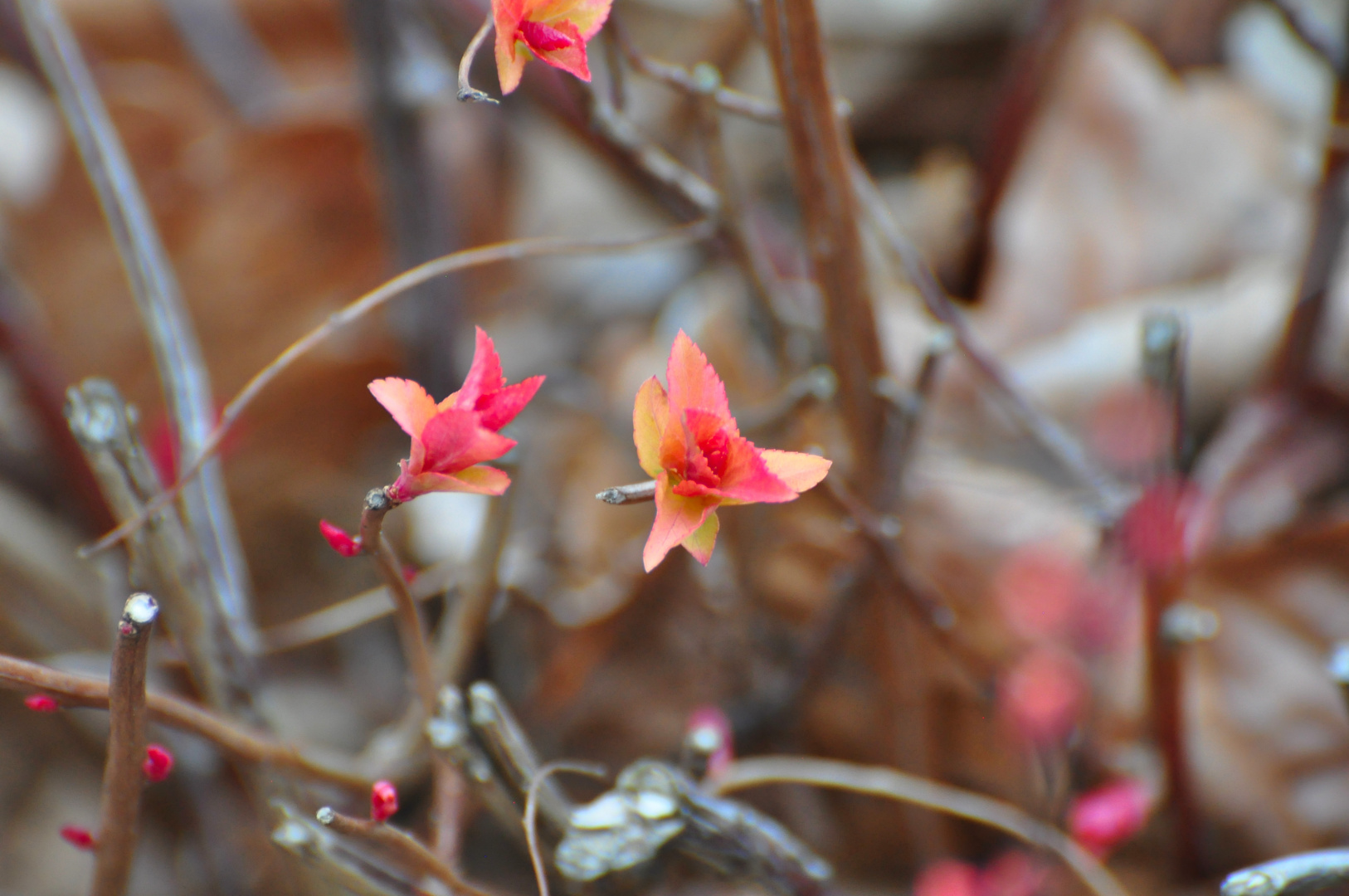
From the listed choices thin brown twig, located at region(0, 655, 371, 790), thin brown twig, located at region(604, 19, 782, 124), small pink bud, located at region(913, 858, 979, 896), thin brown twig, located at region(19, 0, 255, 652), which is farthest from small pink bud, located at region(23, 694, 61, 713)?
small pink bud, located at region(913, 858, 979, 896)

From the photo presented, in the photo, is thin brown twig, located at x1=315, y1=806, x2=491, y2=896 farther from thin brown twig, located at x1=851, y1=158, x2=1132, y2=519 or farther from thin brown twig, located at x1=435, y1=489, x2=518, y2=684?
thin brown twig, located at x1=851, y1=158, x2=1132, y2=519

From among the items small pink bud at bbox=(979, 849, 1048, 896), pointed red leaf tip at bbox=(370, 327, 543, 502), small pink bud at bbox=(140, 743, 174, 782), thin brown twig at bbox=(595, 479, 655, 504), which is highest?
pointed red leaf tip at bbox=(370, 327, 543, 502)

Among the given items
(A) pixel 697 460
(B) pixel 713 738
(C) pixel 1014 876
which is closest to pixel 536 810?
(B) pixel 713 738

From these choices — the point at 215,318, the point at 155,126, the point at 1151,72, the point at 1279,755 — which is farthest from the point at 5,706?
the point at 1151,72

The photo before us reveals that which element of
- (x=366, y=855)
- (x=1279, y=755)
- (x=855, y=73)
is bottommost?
(x=1279, y=755)

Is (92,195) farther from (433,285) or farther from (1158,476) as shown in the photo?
(1158,476)

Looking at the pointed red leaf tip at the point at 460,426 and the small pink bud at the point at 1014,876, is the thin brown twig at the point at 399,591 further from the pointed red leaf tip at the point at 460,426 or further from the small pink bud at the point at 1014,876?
the small pink bud at the point at 1014,876
